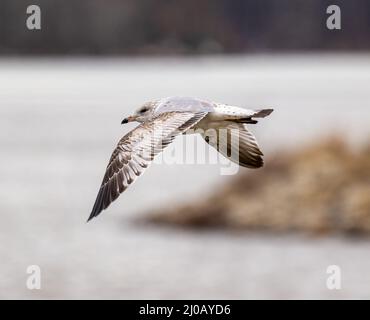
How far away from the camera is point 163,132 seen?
4281 mm

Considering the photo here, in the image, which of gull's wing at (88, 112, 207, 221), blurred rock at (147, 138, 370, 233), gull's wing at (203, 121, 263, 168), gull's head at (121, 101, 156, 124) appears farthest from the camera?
blurred rock at (147, 138, 370, 233)

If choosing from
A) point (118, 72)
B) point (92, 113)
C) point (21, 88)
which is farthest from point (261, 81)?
point (21, 88)

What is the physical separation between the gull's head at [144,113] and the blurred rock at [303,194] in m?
16.9

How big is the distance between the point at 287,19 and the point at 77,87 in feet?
48.2

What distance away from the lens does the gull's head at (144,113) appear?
14.7 ft

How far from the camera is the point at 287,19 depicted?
70250mm

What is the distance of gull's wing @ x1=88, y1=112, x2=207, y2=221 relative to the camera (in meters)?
4.26

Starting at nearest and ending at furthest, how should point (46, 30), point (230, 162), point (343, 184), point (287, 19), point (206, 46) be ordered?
point (230, 162), point (206, 46), point (343, 184), point (46, 30), point (287, 19)

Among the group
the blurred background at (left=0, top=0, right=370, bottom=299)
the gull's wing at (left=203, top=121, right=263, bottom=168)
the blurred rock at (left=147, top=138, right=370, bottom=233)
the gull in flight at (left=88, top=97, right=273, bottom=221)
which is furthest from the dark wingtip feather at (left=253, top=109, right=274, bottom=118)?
the blurred rock at (left=147, top=138, right=370, bottom=233)

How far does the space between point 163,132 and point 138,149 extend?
0.16 meters

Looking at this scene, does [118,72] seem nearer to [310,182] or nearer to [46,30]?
[46,30]

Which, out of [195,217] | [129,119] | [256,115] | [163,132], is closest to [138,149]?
[163,132]

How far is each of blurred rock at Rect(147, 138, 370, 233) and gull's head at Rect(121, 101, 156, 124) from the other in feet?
55.6

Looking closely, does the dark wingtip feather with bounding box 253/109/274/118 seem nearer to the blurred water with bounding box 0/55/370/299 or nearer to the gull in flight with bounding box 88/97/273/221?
the gull in flight with bounding box 88/97/273/221
